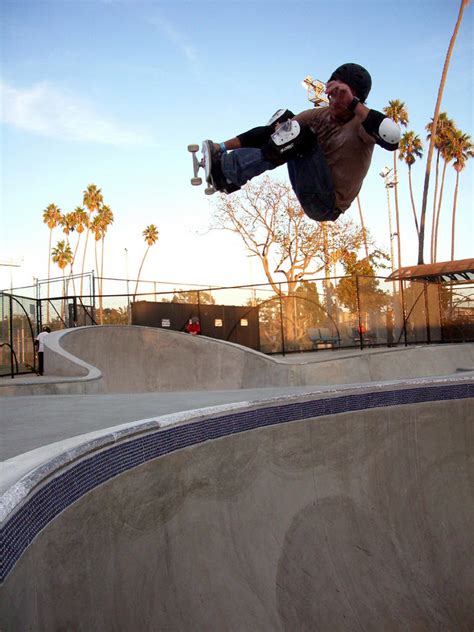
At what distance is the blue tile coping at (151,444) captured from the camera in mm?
1870

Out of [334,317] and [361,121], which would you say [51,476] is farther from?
[334,317]

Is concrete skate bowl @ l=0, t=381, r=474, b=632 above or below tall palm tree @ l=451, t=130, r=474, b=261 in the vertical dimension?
below

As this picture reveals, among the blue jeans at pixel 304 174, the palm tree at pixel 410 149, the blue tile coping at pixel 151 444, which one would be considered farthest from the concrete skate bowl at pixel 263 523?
the palm tree at pixel 410 149

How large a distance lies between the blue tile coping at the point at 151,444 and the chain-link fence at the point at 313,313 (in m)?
12.7

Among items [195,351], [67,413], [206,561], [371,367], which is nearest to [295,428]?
[206,561]

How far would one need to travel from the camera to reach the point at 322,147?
4.09m

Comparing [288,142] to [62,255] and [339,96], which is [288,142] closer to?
[339,96]

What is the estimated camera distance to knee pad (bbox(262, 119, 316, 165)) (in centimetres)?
396

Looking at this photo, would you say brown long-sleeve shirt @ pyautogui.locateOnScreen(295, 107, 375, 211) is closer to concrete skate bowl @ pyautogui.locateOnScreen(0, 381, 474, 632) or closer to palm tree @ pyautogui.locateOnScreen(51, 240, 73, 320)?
concrete skate bowl @ pyautogui.locateOnScreen(0, 381, 474, 632)

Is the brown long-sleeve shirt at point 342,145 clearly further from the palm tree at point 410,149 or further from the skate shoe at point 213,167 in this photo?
the palm tree at point 410,149

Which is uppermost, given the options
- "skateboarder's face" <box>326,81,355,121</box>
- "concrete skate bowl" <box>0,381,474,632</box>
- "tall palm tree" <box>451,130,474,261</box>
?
"tall palm tree" <box>451,130,474,261</box>

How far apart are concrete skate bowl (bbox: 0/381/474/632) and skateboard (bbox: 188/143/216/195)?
5.86 feet

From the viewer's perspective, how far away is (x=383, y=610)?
15.2ft

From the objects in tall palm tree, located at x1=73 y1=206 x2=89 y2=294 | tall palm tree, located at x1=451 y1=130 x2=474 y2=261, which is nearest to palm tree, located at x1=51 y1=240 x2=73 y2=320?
tall palm tree, located at x1=73 y1=206 x2=89 y2=294
